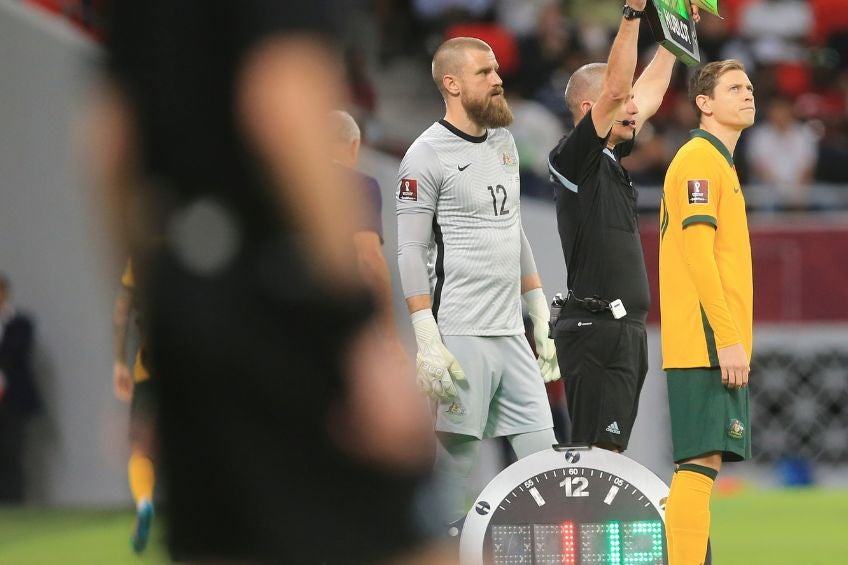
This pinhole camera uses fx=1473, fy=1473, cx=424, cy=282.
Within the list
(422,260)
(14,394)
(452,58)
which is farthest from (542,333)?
(14,394)

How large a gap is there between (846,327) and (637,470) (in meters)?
7.13

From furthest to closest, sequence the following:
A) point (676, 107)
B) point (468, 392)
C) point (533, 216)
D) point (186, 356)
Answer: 1. point (676, 107)
2. point (533, 216)
3. point (468, 392)
4. point (186, 356)

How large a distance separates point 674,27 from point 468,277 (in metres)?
1.10

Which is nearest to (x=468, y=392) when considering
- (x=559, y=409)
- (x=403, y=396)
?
(x=403, y=396)

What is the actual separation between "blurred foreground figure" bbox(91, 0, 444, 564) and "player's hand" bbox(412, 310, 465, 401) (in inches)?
119

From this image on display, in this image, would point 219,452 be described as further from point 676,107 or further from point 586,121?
point 676,107

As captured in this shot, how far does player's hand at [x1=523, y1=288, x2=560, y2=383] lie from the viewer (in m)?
5.41

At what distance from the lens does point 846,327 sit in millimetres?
11414

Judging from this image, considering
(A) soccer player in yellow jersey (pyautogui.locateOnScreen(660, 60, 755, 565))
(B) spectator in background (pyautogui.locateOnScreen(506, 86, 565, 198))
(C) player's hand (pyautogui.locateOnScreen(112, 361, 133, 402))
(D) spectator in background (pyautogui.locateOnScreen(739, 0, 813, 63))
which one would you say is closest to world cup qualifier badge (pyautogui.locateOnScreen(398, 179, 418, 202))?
(A) soccer player in yellow jersey (pyautogui.locateOnScreen(660, 60, 755, 565))

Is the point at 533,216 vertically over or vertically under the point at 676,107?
under

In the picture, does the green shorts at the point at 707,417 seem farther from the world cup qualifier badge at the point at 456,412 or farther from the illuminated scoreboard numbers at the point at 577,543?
the world cup qualifier badge at the point at 456,412

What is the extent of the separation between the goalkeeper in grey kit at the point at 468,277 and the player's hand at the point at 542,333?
0.65 feet

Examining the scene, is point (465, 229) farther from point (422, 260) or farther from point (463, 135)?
point (463, 135)

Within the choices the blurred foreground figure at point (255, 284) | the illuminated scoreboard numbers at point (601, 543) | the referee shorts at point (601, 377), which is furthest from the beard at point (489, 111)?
the blurred foreground figure at point (255, 284)
